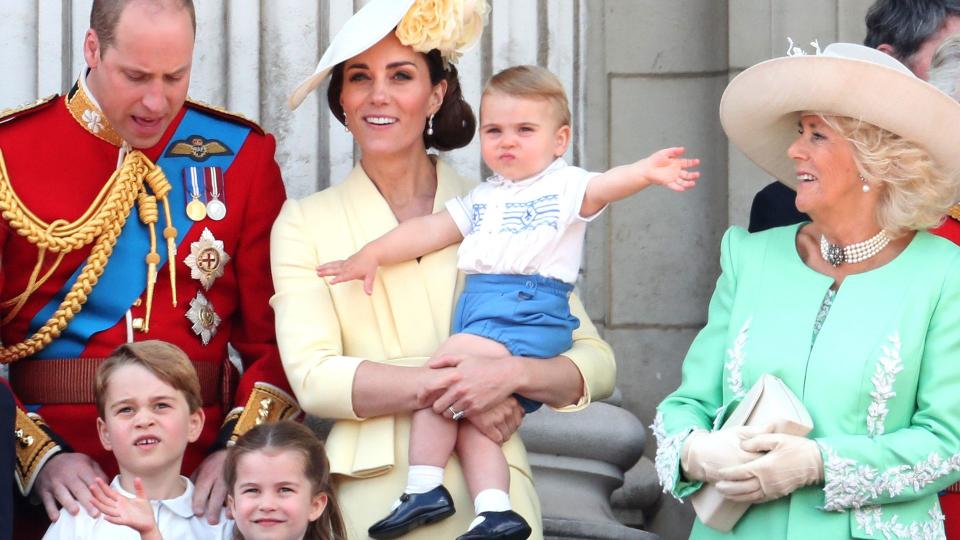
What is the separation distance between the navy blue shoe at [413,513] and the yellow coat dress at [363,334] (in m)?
0.07

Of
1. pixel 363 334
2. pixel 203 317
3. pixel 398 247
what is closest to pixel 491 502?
pixel 363 334

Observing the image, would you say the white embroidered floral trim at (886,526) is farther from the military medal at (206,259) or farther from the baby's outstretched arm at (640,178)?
Result: the military medal at (206,259)

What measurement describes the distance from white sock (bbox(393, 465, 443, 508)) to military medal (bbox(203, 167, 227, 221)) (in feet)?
2.80

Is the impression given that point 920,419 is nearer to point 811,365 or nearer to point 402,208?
point 811,365

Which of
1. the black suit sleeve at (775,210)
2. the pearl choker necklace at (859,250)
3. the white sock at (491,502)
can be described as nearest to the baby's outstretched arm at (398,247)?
the white sock at (491,502)

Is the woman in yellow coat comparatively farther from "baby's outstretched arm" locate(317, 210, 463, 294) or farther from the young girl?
the young girl

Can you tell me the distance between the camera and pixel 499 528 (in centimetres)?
427

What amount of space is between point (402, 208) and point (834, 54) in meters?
1.10

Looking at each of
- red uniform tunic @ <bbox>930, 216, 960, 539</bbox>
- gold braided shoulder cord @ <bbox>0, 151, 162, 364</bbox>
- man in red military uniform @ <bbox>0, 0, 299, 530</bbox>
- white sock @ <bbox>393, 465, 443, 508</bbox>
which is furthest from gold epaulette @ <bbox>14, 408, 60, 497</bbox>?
red uniform tunic @ <bbox>930, 216, 960, 539</bbox>

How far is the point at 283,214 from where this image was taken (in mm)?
4773

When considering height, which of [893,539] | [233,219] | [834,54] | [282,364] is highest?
[834,54]

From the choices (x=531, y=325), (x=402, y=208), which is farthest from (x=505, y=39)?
(x=531, y=325)

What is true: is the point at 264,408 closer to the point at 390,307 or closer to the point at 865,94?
the point at 390,307

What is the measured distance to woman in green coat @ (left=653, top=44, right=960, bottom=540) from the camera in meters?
4.16
